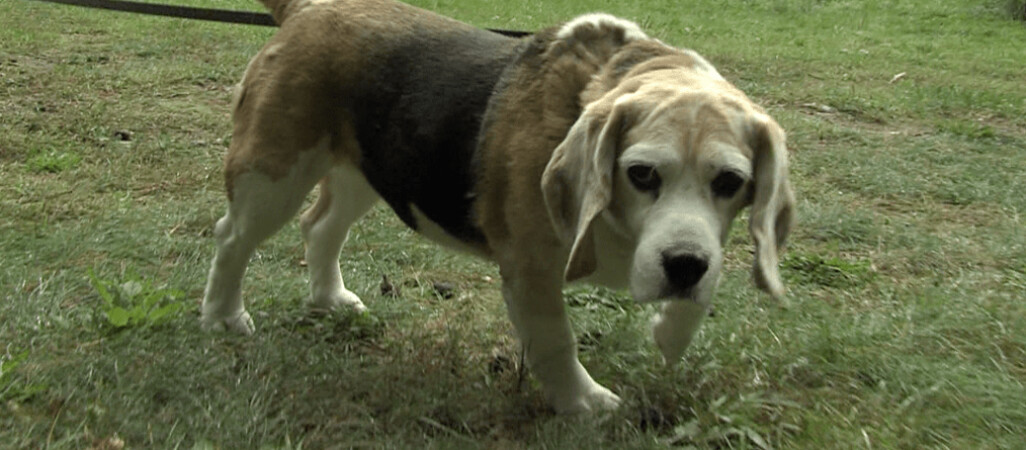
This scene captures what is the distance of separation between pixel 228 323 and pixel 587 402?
60.4 inches

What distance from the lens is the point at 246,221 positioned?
14.4 feet

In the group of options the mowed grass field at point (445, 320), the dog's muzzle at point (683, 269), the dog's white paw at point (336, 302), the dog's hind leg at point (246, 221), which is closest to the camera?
the dog's muzzle at point (683, 269)

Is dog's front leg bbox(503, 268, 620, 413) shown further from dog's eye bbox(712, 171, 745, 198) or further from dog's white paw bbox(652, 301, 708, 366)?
dog's eye bbox(712, 171, 745, 198)

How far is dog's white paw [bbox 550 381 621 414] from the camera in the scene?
3.81 metres

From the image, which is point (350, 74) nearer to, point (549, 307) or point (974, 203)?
point (549, 307)

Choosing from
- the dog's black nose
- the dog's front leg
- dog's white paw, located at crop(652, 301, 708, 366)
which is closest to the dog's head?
the dog's black nose

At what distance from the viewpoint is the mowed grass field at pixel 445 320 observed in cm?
354

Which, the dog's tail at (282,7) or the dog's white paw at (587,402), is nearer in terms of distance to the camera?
the dog's white paw at (587,402)

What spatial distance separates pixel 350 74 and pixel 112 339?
1.30 meters

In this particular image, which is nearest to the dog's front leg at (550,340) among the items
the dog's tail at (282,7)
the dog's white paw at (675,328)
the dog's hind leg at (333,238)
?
Result: the dog's white paw at (675,328)

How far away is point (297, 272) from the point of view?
5.41m

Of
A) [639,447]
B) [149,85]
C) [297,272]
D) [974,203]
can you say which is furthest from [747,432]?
[149,85]

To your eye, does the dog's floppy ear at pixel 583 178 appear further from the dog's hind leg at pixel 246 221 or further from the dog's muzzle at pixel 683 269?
the dog's hind leg at pixel 246 221

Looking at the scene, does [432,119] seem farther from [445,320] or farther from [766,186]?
[766,186]
